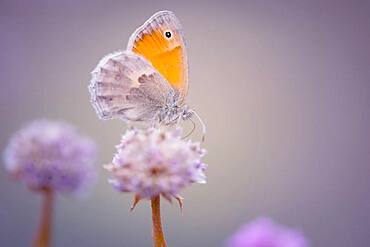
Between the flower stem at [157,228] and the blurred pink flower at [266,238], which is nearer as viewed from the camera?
the blurred pink flower at [266,238]

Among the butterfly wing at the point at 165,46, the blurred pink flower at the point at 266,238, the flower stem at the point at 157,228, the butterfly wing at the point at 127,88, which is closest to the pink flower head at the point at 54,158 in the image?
the flower stem at the point at 157,228

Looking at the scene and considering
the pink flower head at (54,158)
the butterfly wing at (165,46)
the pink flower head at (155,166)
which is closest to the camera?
the pink flower head at (54,158)

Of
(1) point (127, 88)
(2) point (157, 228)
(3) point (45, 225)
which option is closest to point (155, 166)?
(2) point (157, 228)

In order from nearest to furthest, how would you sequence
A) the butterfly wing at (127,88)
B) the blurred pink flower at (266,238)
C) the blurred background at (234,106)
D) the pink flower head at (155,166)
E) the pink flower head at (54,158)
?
the blurred pink flower at (266,238) → the pink flower head at (54,158) → the pink flower head at (155,166) → the butterfly wing at (127,88) → the blurred background at (234,106)

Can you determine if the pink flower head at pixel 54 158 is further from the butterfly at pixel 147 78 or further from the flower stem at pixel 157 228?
the butterfly at pixel 147 78

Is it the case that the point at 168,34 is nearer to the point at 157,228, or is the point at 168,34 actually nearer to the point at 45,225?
the point at 157,228

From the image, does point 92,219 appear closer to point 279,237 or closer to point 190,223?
point 190,223
